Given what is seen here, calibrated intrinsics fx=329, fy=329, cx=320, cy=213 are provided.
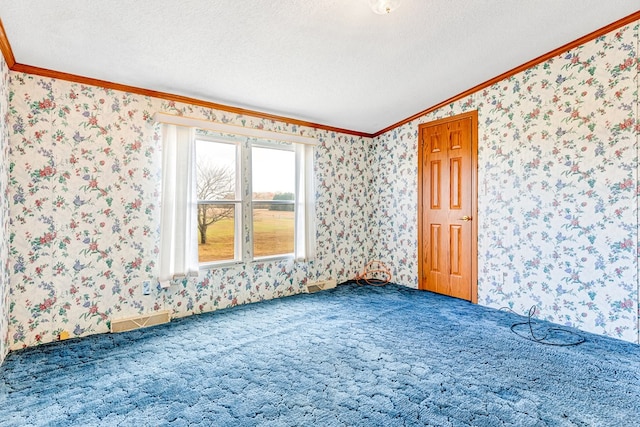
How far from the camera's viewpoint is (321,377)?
210cm

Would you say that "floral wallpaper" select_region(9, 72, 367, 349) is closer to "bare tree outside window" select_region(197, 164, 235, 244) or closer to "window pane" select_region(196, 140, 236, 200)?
"window pane" select_region(196, 140, 236, 200)

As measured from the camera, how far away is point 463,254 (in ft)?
12.6

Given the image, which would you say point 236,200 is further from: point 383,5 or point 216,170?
point 383,5

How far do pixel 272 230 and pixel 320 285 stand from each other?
3.30 ft

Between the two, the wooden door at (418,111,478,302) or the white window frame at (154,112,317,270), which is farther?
the wooden door at (418,111,478,302)

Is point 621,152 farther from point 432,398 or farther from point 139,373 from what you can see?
point 139,373

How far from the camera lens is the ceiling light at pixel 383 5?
2.06 metres

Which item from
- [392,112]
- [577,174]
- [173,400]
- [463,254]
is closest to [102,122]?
[173,400]

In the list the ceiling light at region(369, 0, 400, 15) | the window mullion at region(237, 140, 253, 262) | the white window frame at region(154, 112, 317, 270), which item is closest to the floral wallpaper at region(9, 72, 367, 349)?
the white window frame at region(154, 112, 317, 270)

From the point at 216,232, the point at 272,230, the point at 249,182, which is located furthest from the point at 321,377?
the point at 249,182

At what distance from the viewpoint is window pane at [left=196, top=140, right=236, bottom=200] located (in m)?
3.41

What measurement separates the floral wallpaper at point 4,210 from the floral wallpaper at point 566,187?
13.7ft

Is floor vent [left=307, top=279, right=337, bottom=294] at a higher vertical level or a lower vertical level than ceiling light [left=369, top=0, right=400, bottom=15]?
lower

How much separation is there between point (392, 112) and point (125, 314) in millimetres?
3619
